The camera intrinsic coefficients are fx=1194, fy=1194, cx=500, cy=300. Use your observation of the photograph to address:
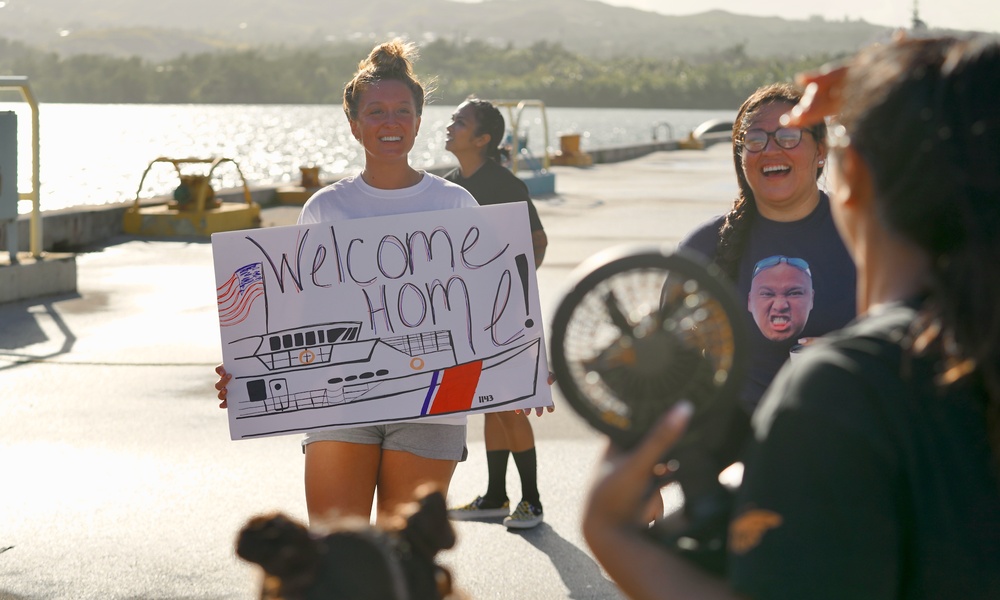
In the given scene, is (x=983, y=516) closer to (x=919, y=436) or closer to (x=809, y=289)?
(x=919, y=436)

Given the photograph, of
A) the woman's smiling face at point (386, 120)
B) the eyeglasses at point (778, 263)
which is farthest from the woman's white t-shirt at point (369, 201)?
the eyeglasses at point (778, 263)

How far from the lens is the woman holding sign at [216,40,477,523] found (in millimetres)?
3650

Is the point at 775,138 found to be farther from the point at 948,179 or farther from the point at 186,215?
the point at 186,215

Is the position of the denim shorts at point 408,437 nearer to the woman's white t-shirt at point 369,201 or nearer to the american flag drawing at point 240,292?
the american flag drawing at point 240,292

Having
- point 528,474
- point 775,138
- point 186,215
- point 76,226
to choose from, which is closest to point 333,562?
point 775,138

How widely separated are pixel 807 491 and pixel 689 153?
44.2m

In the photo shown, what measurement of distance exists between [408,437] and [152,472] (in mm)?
3248

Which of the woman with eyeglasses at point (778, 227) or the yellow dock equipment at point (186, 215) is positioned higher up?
the woman with eyeglasses at point (778, 227)

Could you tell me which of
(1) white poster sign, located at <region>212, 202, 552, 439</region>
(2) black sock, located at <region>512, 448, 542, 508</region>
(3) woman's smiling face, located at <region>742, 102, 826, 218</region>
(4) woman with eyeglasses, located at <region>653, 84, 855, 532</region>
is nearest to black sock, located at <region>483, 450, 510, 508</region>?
(2) black sock, located at <region>512, 448, 542, 508</region>

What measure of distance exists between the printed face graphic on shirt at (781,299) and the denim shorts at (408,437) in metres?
1.01

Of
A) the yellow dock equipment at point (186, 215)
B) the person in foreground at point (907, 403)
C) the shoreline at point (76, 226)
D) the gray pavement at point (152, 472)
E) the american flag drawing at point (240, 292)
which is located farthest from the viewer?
the yellow dock equipment at point (186, 215)

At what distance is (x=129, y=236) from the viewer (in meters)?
17.2

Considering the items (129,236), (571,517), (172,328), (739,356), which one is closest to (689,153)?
(129,236)

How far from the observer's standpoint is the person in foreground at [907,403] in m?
1.38
